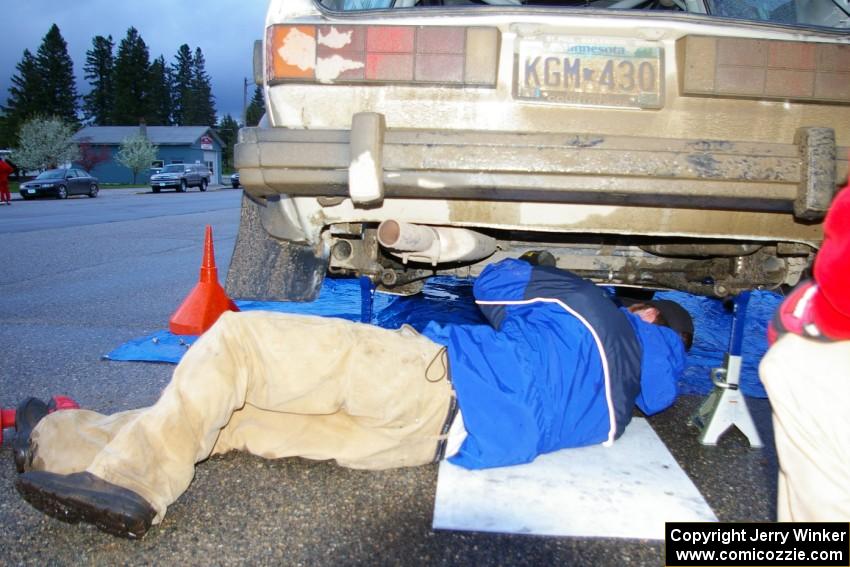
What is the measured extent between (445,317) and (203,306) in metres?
1.42

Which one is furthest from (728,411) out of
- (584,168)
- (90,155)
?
(90,155)

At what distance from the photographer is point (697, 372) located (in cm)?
374

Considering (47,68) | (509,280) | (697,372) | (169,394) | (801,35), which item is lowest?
(697,372)

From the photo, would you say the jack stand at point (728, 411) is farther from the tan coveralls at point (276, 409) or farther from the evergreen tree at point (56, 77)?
the evergreen tree at point (56, 77)

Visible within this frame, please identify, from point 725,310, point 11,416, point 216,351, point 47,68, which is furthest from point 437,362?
point 47,68

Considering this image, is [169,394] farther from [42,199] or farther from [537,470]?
[42,199]

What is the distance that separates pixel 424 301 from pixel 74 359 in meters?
2.14

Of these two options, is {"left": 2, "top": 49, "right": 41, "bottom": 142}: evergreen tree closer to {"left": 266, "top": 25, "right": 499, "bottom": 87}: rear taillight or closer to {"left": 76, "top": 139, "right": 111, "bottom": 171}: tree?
{"left": 76, "top": 139, "right": 111, "bottom": 171}: tree

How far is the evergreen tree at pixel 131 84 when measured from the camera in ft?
237

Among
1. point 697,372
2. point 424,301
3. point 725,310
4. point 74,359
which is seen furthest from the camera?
point 725,310

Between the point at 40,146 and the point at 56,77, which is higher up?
the point at 56,77

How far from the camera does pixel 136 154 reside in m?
47.6

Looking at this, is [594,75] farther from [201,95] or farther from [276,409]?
[201,95]

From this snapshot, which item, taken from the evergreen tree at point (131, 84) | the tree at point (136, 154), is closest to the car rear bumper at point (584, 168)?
the tree at point (136, 154)
